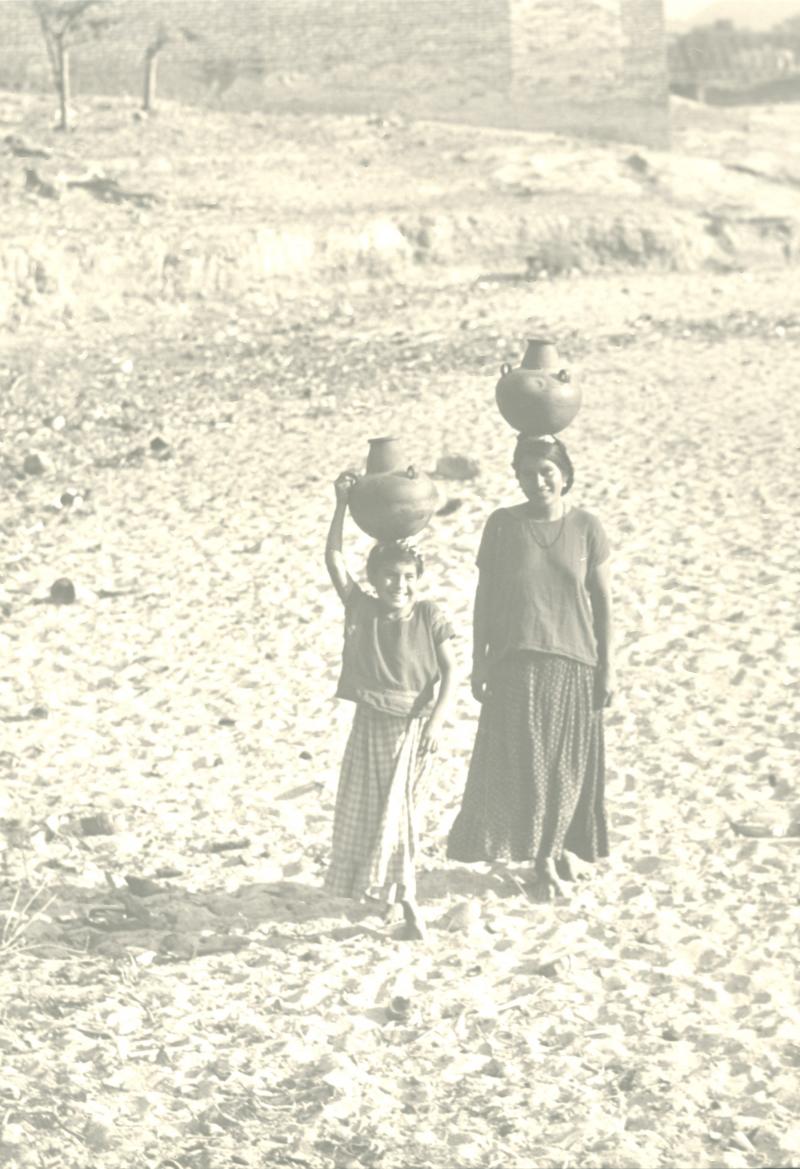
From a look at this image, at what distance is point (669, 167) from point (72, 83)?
7.87 meters

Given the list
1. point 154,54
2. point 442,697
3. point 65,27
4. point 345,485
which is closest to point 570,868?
point 442,697

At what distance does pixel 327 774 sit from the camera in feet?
21.5

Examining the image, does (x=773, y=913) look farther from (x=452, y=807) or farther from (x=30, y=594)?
(x=30, y=594)

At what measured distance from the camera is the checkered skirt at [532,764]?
5.35 m

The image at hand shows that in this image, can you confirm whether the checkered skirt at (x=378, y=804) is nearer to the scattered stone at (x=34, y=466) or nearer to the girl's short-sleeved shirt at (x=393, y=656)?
the girl's short-sleeved shirt at (x=393, y=656)

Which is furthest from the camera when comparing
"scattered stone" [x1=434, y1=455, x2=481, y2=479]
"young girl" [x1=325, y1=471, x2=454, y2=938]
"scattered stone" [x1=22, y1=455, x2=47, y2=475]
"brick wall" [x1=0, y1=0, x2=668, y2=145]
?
"brick wall" [x1=0, y1=0, x2=668, y2=145]

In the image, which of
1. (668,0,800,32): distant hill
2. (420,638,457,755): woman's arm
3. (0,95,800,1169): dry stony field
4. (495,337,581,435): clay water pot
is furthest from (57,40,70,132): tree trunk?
(668,0,800,32): distant hill

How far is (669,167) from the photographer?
826 inches

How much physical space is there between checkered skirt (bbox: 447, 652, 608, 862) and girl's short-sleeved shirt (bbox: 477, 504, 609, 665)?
0.20 ft

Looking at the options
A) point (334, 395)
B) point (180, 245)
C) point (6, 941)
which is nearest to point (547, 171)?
point (180, 245)

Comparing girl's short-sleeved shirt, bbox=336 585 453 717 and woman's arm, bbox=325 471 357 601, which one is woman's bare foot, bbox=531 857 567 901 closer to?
girl's short-sleeved shirt, bbox=336 585 453 717

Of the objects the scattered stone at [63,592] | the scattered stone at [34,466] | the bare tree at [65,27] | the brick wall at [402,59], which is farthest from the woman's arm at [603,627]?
the brick wall at [402,59]

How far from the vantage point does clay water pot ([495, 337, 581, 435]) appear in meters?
5.26

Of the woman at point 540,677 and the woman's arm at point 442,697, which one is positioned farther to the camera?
the woman at point 540,677
